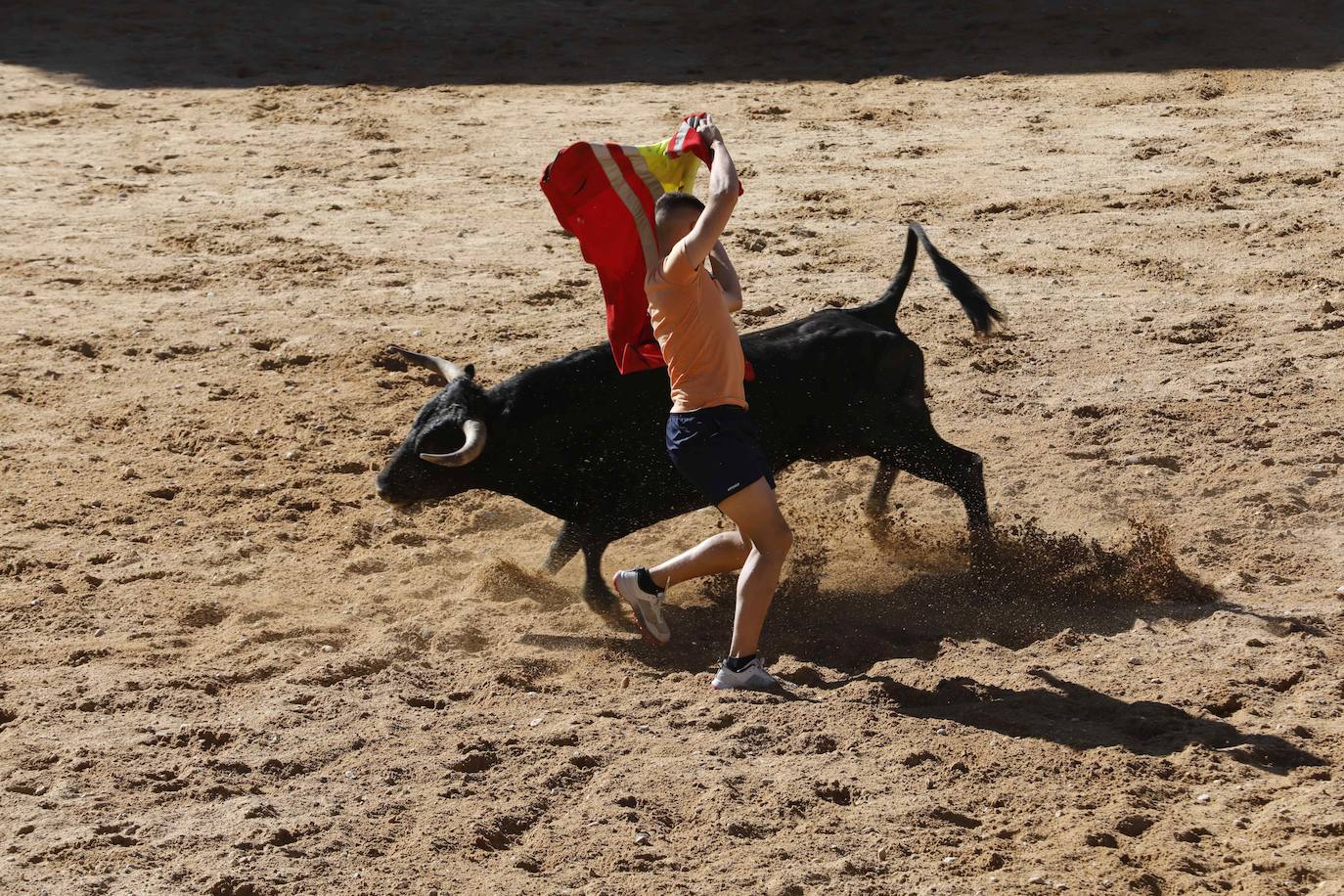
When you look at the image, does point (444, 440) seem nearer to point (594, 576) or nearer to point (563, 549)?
point (563, 549)

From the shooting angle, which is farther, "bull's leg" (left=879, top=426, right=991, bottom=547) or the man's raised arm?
"bull's leg" (left=879, top=426, right=991, bottom=547)

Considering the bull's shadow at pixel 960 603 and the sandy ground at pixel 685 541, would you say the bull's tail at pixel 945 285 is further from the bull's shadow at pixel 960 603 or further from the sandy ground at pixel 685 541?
the bull's shadow at pixel 960 603

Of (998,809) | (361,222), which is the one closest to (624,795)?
(998,809)

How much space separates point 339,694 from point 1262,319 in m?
5.21

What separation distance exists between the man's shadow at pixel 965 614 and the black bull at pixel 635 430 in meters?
0.25

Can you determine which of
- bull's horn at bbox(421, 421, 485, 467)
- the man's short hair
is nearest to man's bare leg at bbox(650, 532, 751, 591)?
bull's horn at bbox(421, 421, 485, 467)

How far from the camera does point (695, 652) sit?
17.6ft

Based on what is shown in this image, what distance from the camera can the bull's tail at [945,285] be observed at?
19.9 ft

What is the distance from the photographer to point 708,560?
16.7 ft

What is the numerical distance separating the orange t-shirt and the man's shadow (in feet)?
3.36

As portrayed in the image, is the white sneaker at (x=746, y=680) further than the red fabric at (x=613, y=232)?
No

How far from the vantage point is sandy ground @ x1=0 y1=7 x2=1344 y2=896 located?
4.01 metres

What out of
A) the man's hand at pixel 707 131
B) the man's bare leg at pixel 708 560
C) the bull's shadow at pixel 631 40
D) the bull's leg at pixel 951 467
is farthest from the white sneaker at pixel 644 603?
the bull's shadow at pixel 631 40

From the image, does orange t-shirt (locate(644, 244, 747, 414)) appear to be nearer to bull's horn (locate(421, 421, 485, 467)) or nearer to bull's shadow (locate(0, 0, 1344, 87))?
bull's horn (locate(421, 421, 485, 467))
